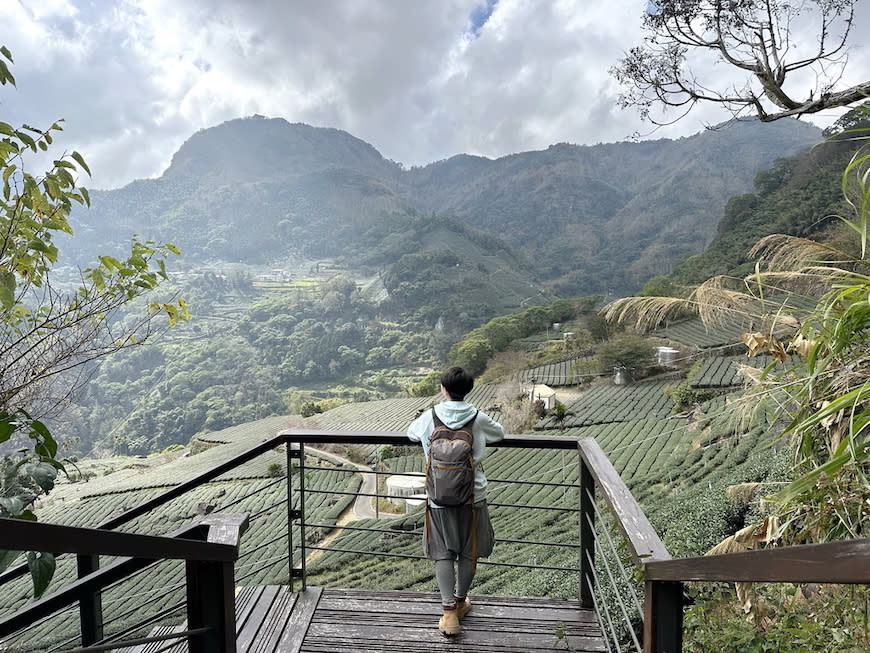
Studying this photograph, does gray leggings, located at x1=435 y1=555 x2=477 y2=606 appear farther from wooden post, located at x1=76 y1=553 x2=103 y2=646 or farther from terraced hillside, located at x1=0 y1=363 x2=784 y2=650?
wooden post, located at x1=76 y1=553 x2=103 y2=646

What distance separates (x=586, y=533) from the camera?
1.99 m

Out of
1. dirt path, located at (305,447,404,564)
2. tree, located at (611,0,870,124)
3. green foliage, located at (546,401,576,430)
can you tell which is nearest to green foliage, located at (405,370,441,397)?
dirt path, located at (305,447,404,564)

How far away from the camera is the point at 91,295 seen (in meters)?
1.95

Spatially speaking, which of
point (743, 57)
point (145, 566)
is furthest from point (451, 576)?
point (743, 57)

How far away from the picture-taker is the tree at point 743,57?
4.17 m

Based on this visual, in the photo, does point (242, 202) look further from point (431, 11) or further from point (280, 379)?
point (431, 11)

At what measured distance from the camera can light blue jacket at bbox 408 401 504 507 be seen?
1.86 metres

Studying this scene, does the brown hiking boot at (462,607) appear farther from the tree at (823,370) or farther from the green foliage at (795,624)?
the tree at (823,370)

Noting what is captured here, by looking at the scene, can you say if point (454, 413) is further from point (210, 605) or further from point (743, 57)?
point (743, 57)

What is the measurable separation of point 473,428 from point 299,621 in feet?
3.24

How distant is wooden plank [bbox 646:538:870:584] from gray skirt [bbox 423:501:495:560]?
1.17 m

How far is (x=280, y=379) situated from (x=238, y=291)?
20.0 m

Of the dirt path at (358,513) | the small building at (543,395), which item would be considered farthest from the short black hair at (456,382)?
the small building at (543,395)

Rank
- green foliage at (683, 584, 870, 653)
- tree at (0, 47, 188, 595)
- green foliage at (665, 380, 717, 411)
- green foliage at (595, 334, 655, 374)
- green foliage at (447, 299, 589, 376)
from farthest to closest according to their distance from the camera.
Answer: green foliage at (447, 299, 589, 376)
green foliage at (595, 334, 655, 374)
green foliage at (665, 380, 717, 411)
green foliage at (683, 584, 870, 653)
tree at (0, 47, 188, 595)
